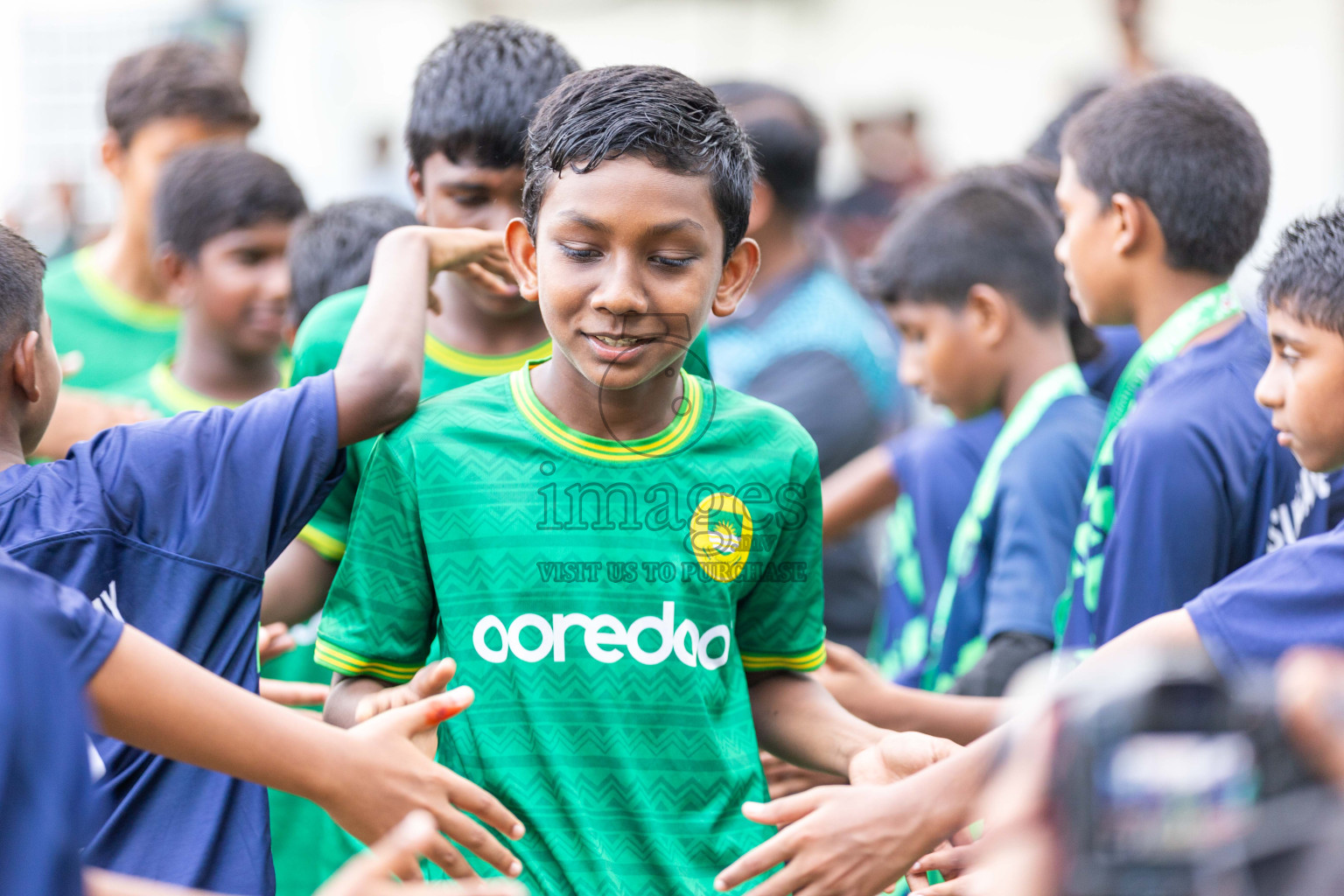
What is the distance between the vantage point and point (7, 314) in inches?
79.0

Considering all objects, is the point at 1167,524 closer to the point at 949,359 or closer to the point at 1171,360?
the point at 1171,360

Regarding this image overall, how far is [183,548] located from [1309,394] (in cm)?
177

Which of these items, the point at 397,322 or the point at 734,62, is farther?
the point at 734,62

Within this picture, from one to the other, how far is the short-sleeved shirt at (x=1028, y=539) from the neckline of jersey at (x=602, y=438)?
1.17 m

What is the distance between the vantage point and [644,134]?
2031mm

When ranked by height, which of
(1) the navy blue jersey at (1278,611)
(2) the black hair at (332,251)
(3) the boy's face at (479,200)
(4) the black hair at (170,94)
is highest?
(4) the black hair at (170,94)

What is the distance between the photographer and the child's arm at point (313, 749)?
1672mm

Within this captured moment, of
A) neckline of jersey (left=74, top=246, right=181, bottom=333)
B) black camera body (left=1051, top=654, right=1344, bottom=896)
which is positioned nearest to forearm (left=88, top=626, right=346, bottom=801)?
black camera body (left=1051, top=654, right=1344, bottom=896)

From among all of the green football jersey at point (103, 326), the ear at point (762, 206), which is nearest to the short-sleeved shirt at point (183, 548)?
the green football jersey at point (103, 326)

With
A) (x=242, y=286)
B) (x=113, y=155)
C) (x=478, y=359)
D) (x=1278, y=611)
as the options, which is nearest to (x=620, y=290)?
(x=478, y=359)

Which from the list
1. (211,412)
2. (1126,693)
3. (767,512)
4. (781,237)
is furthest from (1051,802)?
(781,237)

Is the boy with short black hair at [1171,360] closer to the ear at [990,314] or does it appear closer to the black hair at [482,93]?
the ear at [990,314]

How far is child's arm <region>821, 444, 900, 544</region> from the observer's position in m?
4.04

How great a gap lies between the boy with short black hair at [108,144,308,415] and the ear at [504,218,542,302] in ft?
4.80
